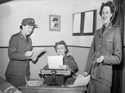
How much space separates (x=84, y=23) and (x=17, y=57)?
39.7 inches

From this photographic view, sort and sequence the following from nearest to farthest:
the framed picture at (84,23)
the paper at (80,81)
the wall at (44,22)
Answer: the paper at (80,81) → the framed picture at (84,23) → the wall at (44,22)

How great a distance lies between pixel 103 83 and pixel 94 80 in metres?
0.15

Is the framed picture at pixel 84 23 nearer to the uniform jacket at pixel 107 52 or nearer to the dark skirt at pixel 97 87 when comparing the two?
the uniform jacket at pixel 107 52

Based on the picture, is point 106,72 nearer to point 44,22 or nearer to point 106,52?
point 106,52

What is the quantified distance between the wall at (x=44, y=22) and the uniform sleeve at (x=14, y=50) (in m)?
0.12

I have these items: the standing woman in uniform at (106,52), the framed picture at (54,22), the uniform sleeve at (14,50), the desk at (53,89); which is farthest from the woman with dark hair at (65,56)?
the desk at (53,89)

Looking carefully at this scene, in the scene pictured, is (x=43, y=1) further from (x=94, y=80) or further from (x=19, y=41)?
(x=94, y=80)

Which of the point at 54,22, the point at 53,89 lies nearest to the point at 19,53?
the point at 54,22

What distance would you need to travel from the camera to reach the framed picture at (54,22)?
2.50 meters

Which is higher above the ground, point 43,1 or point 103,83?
point 43,1

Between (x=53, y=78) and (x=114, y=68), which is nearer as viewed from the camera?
(x=53, y=78)

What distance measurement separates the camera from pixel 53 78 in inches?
71.6

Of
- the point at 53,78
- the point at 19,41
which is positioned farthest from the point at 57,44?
the point at 53,78

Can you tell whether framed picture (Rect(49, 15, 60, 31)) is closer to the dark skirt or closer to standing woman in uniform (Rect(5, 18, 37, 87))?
standing woman in uniform (Rect(5, 18, 37, 87))
